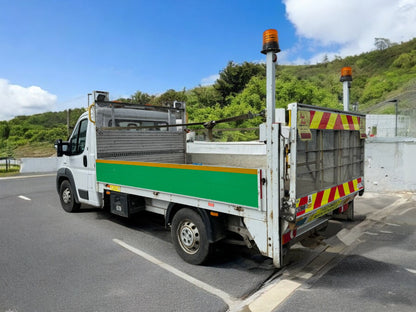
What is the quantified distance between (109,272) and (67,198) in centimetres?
397

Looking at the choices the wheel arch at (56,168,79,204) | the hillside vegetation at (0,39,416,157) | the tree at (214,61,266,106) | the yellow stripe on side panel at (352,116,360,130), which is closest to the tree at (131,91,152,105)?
the hillside vegetation at (0,39,416,157)

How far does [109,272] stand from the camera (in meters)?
4.02

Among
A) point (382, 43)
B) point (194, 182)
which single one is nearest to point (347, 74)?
point (194, 182)

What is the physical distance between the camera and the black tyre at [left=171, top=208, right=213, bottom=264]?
402 centimetres

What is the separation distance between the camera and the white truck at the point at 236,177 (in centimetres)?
331

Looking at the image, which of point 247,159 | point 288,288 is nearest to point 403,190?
point 247,159

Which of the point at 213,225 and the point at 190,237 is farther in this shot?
the point at 190,237

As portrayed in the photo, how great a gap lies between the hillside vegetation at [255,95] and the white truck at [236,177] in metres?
2.01

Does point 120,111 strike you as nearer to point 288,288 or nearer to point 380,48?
point 288,288

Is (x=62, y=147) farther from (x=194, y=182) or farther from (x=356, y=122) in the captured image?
(x=356, y=122)

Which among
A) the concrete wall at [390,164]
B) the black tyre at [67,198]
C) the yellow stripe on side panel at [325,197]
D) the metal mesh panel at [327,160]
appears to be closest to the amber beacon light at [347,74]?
the metal mesh panel at [327,160]

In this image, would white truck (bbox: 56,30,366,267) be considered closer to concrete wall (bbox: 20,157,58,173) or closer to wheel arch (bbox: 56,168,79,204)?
wheel arch (bbox: 56,168,79,204)

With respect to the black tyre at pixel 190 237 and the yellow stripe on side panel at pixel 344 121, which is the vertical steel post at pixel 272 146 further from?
the yellow stripe on side panel at pixel 344 121

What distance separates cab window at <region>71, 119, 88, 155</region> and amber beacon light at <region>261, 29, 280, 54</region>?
14.1 ft
